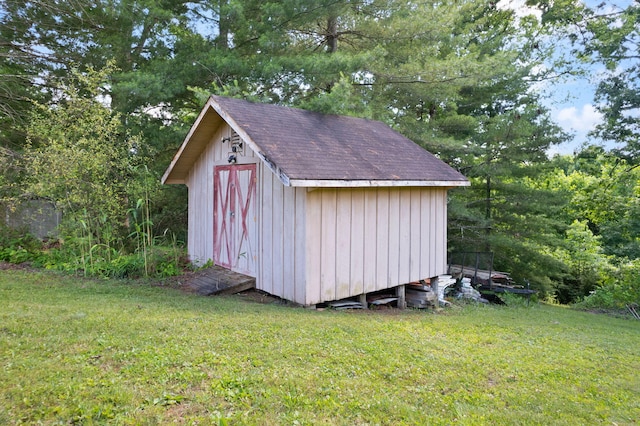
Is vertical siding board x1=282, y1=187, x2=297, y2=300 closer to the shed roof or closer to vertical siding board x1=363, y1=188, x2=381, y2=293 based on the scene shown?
the shed roof

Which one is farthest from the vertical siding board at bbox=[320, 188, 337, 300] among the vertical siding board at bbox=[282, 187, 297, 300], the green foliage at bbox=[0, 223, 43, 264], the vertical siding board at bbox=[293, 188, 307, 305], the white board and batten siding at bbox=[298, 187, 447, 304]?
the green foliage at bbox=[0, 223, 43, 264]

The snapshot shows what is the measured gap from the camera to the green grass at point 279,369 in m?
3.18

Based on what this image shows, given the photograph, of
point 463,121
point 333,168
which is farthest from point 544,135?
point 333,168

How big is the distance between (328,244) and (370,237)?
1.02m

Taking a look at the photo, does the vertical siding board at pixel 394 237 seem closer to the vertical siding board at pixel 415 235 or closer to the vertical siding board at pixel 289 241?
the vertical siding board at pixel 415 235

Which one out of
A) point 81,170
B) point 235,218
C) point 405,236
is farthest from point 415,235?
point 81,170

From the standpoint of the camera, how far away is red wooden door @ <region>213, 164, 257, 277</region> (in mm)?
8125

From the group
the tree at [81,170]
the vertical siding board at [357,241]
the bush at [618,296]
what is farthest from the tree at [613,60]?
the tree at [81,170]

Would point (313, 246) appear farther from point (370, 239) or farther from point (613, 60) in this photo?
point (613, 60)

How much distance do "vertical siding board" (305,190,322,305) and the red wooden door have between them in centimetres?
146

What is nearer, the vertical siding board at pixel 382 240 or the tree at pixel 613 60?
the vertical siding board at pixel 382 240

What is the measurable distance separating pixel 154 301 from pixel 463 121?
11653 millimetres

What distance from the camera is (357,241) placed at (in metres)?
7.68

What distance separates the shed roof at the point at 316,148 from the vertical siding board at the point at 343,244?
493 mm
